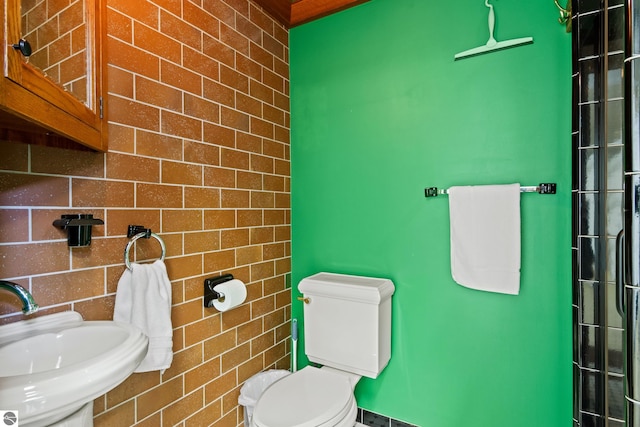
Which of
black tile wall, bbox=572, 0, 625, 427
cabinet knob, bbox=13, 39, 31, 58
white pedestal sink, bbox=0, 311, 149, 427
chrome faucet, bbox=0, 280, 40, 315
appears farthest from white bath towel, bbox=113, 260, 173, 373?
black tile wall, bbox=572, 0, 625, 427

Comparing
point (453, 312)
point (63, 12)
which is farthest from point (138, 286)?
point (453, 312)

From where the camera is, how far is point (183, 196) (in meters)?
1.47

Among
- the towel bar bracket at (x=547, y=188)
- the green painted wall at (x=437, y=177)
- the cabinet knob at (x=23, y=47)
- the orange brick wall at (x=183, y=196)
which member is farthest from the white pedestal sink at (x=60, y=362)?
the towel bar bracket at (x=547, y=188)

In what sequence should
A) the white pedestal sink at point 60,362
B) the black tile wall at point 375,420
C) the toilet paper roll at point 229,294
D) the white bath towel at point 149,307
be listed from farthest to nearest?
the black tile wall at point 375,420 < the toilet paper roll at point 229,294 < the white bath towel at point 149,307 < the white pedestal sink at point 60,362

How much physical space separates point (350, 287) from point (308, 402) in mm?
559

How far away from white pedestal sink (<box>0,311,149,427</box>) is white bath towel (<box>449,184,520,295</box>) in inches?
53.7

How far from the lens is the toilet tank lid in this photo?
1.66 metres

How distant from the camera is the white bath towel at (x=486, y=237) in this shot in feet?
4.79

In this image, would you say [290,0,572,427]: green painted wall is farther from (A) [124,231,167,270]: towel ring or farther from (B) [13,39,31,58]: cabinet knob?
(B) [13,39,31,58]: cabinet knob

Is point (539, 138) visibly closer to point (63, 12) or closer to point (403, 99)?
point (403, 99)

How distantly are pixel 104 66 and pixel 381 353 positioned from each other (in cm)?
175

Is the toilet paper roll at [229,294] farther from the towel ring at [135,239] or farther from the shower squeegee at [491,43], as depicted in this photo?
the shower squeegee at [491,43]

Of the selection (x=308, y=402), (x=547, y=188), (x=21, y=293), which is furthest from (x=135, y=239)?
(x=547, y=188)

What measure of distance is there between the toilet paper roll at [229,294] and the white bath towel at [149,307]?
289 millimetres
